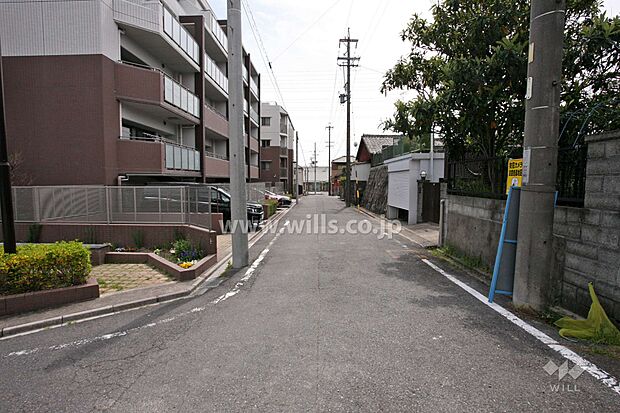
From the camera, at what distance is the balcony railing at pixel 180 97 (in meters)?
14.2

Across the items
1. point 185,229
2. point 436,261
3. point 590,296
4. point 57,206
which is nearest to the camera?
point 590,296

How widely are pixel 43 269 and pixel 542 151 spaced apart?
7492mm

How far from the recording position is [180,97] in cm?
1566

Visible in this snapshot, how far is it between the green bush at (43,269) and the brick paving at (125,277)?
62 centimetres

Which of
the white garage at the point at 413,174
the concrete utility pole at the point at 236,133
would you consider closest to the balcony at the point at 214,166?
the white garage at the point at 413,174

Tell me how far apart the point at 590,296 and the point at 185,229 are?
8409 millimetres

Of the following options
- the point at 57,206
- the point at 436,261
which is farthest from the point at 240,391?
the point at 57,206

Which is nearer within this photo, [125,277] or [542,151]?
[542,151]

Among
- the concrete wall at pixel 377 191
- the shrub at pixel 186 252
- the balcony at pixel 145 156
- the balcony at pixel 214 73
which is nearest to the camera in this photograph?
the shrub at pixel 186 252

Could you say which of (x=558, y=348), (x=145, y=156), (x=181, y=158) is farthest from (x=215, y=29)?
(x=558, y=348)

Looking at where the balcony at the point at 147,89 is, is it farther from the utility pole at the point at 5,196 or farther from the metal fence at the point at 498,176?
the metal fence at the point at 498,176

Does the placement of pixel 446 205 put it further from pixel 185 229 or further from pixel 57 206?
pixel 57 206

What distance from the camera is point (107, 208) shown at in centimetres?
950

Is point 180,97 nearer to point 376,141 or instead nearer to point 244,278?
point 244,278
